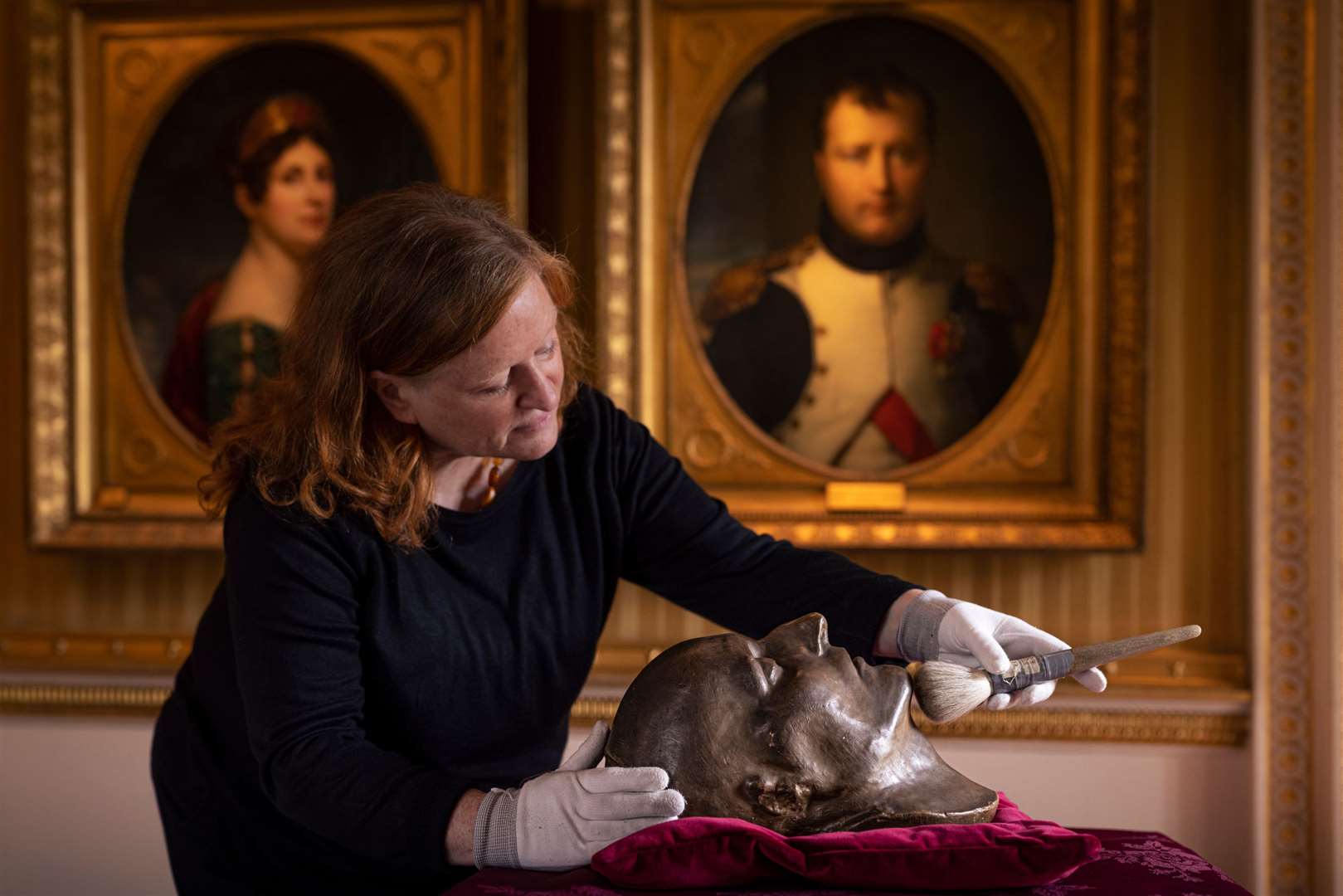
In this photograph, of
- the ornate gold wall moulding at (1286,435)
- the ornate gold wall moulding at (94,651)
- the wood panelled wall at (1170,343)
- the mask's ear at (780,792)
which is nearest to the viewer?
the mask's ear at (780,792)

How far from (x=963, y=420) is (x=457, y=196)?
167cm

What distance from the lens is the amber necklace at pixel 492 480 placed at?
1997mm

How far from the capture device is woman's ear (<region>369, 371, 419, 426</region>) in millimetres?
1821

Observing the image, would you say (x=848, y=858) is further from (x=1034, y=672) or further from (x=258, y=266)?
(x=258, y=266)

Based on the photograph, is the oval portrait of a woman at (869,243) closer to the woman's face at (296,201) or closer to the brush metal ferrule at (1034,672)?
the woman's face at (296,201)

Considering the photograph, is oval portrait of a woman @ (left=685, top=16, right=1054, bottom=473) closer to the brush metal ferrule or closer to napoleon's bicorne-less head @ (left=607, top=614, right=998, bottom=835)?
the brush metal ferrule

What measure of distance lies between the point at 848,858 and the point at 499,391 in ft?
2.52

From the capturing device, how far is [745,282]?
Result: 3199mm

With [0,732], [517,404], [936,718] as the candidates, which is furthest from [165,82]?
[936,718]

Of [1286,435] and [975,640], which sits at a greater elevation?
[1286,435]

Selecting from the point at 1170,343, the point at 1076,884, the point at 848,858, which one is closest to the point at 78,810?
the point at 848,858

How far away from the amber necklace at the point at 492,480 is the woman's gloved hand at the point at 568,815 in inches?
21.6

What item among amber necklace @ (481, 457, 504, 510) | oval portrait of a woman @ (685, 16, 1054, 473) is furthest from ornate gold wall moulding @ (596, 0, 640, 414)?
amber necklace @ (481, 457, 504, 510)

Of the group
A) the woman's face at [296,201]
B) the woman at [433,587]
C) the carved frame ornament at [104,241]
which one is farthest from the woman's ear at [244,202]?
the woman at [433,587]
